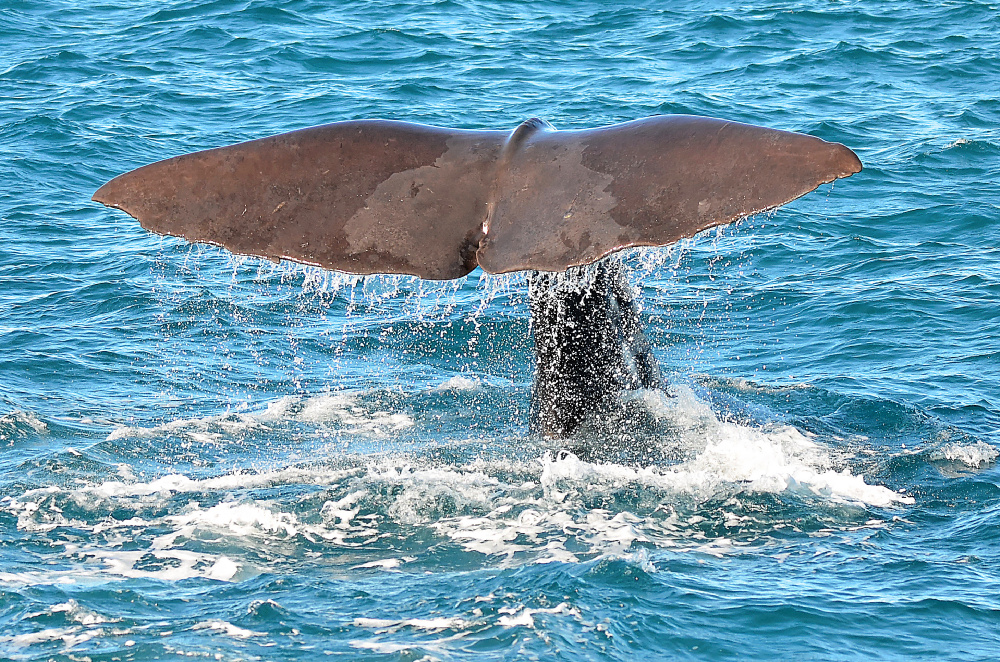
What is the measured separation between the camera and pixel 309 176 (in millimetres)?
5926

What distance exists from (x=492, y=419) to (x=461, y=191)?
3.16 m

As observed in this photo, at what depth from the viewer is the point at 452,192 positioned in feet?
19.2

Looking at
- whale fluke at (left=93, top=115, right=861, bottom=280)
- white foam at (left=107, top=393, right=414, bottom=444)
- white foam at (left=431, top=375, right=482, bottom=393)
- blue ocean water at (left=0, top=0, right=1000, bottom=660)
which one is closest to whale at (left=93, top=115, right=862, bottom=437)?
whale fluke at (left=93, top=115, right=861, bottom=280)

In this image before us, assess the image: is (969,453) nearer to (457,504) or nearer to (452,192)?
(457,504)

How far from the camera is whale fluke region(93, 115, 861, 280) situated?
5156mm

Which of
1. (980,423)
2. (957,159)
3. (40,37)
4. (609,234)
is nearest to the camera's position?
(609,234)

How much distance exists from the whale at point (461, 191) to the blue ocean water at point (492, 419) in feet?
1.60

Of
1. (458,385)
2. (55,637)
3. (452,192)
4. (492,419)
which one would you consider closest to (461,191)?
(452,192)

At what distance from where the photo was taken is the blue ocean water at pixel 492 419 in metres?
5.77

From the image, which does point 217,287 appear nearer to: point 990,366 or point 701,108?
point 990,366

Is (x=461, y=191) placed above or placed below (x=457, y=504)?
above

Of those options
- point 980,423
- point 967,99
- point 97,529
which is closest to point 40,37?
point 967,99

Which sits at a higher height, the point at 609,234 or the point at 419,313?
the point at 609,234

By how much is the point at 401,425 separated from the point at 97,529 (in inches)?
98.1
